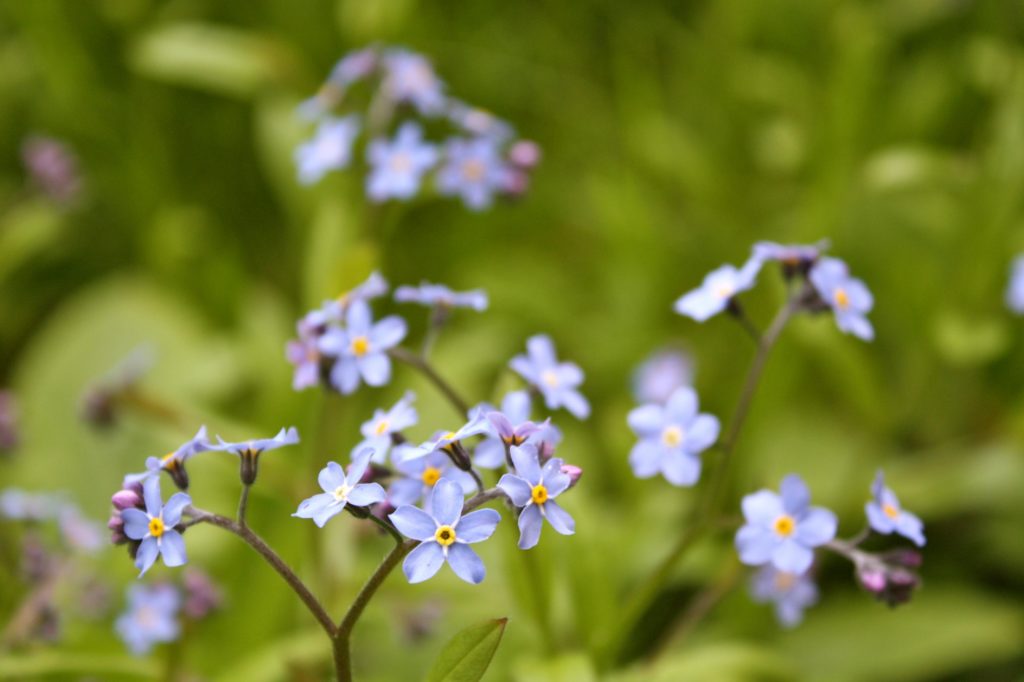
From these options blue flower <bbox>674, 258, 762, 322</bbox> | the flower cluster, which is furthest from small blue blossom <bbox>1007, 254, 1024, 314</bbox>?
the flower cluster

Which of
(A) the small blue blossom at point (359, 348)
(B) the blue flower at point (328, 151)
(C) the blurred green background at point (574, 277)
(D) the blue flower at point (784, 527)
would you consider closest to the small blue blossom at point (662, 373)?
(C) the blurred green background at point (574, 277)

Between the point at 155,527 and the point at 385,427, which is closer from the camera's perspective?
the point at 155,527

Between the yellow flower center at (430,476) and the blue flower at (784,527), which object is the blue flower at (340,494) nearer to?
the yellow flower center at (430,476)

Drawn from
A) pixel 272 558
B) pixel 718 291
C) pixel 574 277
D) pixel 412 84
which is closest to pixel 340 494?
pixel 272 558

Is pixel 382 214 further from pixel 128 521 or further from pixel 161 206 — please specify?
pixel 128 521

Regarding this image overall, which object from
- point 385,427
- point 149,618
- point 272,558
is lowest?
point 272,558

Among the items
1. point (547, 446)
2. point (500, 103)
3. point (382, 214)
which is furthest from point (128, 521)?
point (500, 103)

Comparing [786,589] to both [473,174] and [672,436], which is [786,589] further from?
[473,174]
